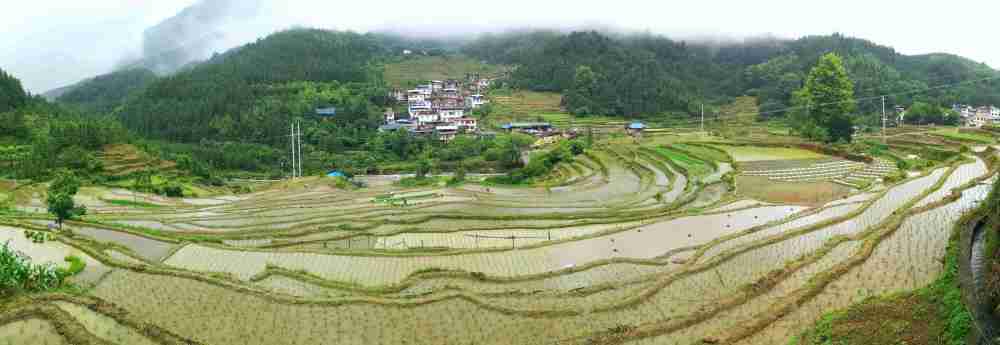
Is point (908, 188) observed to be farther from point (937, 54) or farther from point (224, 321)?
point (937, 54)

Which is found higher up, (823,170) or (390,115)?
(390,115)

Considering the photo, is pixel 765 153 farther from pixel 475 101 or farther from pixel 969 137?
pixel 475 101

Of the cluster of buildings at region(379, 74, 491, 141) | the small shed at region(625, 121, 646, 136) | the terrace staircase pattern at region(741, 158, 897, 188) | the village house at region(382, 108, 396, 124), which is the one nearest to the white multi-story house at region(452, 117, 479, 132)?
the cluster of buildings at region(379, 74, 491, 141)

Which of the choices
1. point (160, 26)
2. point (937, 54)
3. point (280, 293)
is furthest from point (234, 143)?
point (160, 26)

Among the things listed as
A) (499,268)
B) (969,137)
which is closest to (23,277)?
(499,268)

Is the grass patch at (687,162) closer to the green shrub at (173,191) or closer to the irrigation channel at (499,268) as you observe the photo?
the irrigation channel at (499,268)

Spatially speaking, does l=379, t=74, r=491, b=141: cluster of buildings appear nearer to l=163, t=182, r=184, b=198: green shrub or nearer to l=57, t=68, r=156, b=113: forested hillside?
l=163, t=182, r=184, b=198: green shrub

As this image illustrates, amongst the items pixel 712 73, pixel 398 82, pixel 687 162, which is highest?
pixel 712 73
